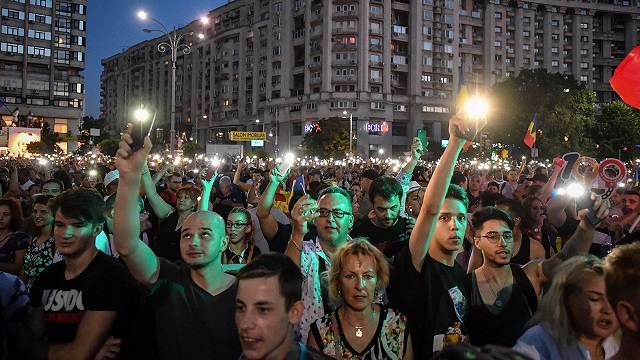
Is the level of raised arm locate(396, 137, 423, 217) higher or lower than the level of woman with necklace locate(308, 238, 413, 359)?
higher

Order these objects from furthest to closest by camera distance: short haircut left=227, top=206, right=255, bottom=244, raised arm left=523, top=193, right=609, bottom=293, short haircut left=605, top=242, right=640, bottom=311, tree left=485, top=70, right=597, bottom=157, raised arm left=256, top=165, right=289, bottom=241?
tree left=485, top=70, right=597, bottom=157 → raised arm left=256, top=165, right=289, bottom=241 → short haircut left=227, top=206, right=255, bottom=244 → raised arm left=523, top=193, right=609, bottom=293 → short haircut left=605, top=242, right=640, bottom=311

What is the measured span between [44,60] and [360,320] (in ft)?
314

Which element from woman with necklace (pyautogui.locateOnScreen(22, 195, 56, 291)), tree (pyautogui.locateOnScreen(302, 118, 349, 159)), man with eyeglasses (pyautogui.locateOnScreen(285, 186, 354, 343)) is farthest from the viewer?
tree (pyautogui.locateOnScreen(302, 118, 349, 159))

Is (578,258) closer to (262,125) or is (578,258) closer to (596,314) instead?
(596,314)

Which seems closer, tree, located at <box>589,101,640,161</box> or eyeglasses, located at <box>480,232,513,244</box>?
eyeglasses, located at <box>480,232,513,244</box>

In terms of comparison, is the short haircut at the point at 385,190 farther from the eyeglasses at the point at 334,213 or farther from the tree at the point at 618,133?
the tree at the point at 618,133

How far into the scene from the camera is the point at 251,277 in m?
2.48

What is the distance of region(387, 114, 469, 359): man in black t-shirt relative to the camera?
3.30 m

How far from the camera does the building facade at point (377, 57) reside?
68.7 meters

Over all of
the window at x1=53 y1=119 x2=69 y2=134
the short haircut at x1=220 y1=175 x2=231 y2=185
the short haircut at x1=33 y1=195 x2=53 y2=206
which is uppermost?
the window at x1=53 y1=119 x2=69 y2=134

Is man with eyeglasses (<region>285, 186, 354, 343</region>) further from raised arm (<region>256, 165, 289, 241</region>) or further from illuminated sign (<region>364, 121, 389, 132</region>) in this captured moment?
illuminated sign (<region>364, 121, 389, 132</region>)

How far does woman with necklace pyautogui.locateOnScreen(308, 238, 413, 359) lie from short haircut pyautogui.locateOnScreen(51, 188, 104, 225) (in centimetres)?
157

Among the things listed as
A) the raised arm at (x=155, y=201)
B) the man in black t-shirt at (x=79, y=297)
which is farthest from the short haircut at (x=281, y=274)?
the raised arm at (x=155, y=201)

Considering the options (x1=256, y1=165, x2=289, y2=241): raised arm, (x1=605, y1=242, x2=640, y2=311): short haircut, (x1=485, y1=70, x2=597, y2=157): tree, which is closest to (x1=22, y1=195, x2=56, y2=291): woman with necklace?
(x1=256, y1=165, x2=289, y2=241): raised arm
